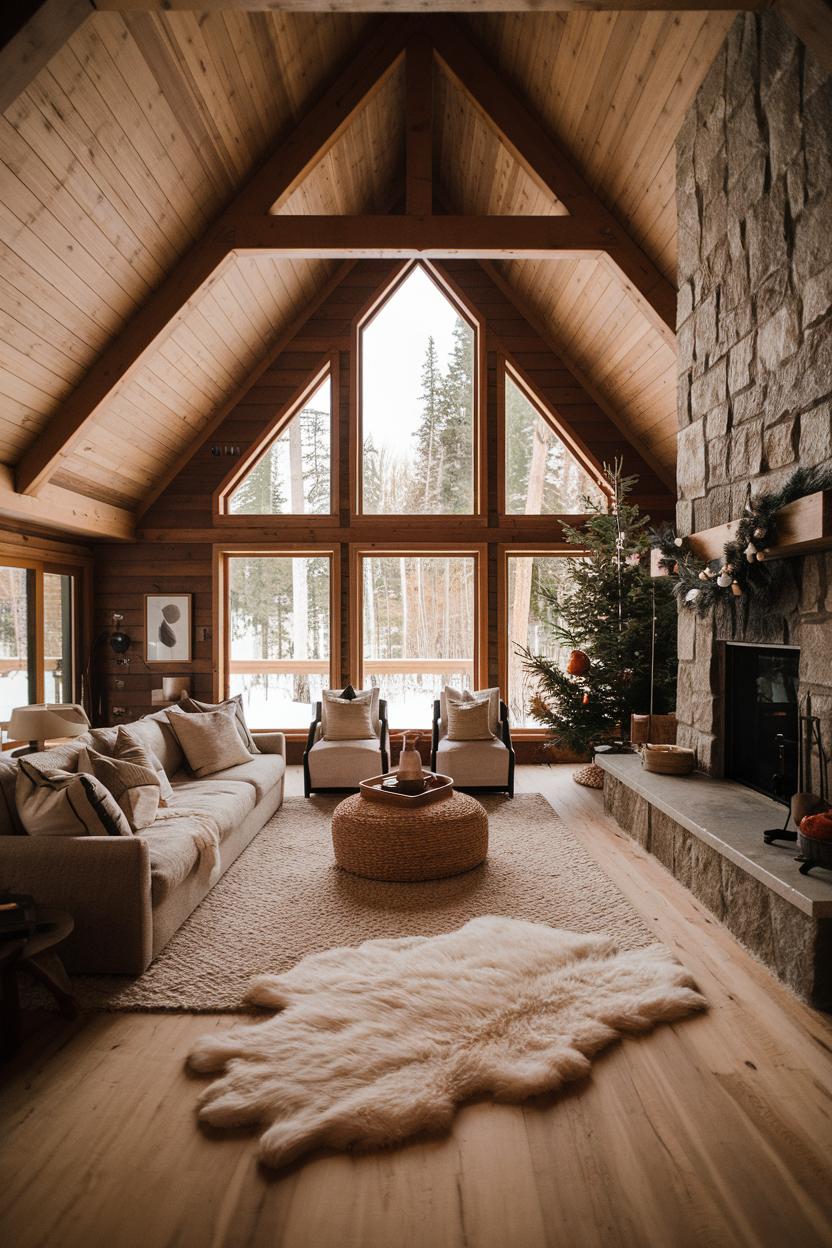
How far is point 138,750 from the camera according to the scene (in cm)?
372

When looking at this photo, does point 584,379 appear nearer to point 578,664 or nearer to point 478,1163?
point 578,664

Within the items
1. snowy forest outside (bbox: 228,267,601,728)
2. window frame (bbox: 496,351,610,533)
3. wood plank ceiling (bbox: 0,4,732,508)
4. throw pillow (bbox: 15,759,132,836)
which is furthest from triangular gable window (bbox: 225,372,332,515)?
throw pillow (bbox: 15,759,132,836)

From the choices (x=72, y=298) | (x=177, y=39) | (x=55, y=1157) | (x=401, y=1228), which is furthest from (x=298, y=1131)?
(x=177, y=39)

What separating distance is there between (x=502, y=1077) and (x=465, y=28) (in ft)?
20.9

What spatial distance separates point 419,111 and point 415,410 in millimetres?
2693

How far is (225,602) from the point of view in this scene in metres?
7.43

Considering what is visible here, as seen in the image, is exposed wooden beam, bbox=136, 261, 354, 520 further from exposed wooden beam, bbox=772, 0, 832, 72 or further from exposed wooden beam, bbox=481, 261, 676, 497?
exposed wooden beam, bbox=772, 0, 832, 72

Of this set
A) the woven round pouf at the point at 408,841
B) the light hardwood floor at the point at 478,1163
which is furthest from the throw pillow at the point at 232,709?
the light hardwood floor at the point at 478,1163

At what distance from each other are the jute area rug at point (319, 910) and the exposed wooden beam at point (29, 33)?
311cm

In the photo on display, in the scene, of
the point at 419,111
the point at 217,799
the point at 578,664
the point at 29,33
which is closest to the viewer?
the point at 29,33

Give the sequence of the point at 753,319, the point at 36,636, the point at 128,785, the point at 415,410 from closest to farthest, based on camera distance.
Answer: the point at 128,785 < the point at 753,319 < the point at 36,636 < the point at 415,410

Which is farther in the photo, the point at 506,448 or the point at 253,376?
the point at 506,448

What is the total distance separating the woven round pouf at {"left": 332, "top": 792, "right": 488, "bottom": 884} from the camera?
3.85 m

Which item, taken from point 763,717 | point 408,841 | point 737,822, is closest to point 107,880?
point 408,841
